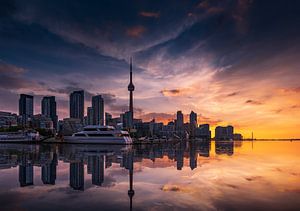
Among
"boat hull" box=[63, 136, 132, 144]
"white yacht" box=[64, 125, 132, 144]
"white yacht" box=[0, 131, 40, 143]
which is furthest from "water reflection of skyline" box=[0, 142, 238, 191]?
"white yacht" box=[0, 131, 40, 143]

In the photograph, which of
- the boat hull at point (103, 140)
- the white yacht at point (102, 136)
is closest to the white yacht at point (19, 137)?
the white yacht at point (102, 136)

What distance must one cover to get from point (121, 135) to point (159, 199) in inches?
3872

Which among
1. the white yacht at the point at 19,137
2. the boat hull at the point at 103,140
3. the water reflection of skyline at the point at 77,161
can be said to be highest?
the water reflection of skyline at the point at 77,161

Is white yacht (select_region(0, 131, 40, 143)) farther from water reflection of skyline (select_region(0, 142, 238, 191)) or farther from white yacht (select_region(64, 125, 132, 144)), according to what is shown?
water reflection of skyline (select_region(0, 142, 238, 191))

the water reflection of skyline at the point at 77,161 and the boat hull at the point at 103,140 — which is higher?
the water reflection of skyline at the point at 77,161

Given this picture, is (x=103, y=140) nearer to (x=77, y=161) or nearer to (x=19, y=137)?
(x=77, y=161)

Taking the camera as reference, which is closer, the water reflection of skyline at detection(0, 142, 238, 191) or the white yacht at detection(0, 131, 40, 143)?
the water reflection of skyline at detection(0, 142, 238, 191)

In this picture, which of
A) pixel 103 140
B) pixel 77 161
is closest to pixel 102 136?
pixel 103 140

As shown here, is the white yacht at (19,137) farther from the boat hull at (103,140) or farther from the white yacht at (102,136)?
the boat hull at (103,140)

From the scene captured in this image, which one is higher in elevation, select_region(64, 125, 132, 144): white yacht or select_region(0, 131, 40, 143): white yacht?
select_region(64, 125, 132, 144): white yacht

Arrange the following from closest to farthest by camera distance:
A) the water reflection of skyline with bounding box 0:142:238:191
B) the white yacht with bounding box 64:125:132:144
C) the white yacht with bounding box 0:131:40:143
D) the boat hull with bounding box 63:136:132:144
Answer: the water reflection of skyline with bounding box 0:142:238:191 → the boat hull with bounding box 63:136:132:144 → the white yacht with bounding box 64:125:132:144 → the white yacht with bounding box 0:131:40:143

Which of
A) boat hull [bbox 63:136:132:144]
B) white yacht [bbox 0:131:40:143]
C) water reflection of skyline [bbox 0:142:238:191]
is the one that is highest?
water reflection of skyline [bbox 0:142:238:191]

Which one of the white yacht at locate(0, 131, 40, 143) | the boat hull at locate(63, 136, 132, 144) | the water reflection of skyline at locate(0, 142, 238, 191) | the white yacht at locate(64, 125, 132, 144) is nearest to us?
the water reflection of skyline at locate(0, 142, 238, 191)

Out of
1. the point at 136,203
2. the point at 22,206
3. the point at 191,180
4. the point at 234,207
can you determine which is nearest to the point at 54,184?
the point at 22,206
